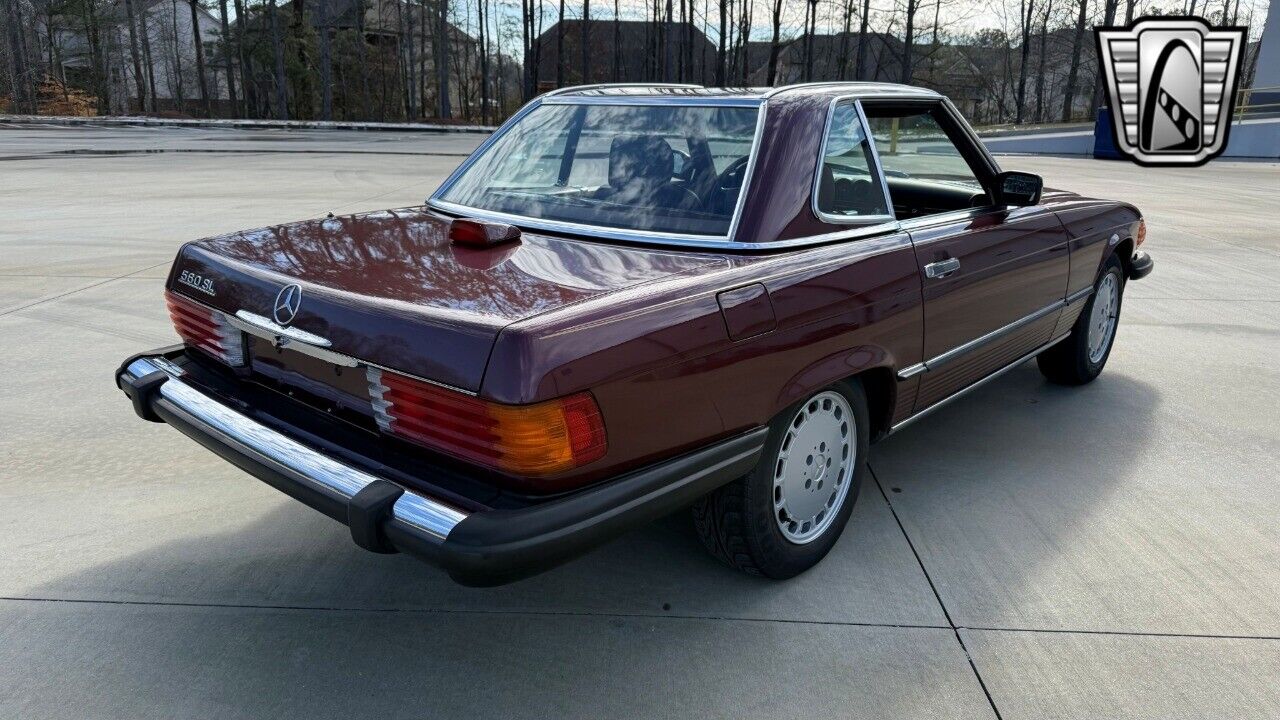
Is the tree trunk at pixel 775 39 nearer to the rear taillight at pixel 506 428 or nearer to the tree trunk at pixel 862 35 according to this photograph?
the tree trunk at pixel 862 35

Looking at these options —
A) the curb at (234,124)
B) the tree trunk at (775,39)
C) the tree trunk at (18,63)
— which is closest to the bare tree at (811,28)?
the tree trunk at (775,39)

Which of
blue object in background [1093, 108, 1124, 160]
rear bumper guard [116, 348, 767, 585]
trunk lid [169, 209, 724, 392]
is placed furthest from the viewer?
blue object in background [1093, 108, 1124, 160]

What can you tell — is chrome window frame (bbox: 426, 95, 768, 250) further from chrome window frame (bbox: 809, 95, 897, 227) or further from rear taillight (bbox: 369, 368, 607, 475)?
rear taillight (bbox: 369, 368, 607, 475)

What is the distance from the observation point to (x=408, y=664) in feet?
8.13

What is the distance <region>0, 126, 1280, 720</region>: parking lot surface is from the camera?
237cm

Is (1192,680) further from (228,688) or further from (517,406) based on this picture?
(228,688)

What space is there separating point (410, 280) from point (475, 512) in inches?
27.5

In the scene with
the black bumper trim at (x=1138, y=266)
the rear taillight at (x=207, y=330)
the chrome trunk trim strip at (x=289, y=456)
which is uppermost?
the rear taillight at (x=207, y=330)

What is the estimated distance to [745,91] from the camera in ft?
10.2

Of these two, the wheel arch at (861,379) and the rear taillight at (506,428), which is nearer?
the rear taillight at (506,428)

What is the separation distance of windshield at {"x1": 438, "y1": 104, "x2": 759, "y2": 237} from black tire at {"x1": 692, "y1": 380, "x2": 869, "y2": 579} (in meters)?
0.66

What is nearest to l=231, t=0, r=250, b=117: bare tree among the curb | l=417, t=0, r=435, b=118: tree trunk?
l=417, t=0, r=435, b=118: tree trunk

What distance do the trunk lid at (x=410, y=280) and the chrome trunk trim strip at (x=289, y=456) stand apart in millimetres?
274

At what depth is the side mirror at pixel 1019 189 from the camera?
356 centimetres
